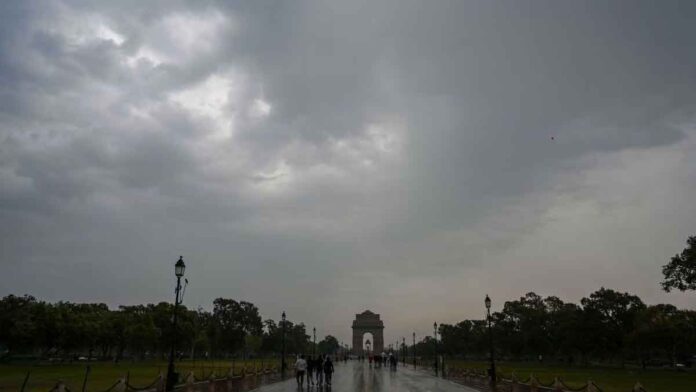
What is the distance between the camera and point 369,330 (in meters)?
179

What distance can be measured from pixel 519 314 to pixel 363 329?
72.7m

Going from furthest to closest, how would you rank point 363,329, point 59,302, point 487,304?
point 363,329, point 59,302, point 487,304

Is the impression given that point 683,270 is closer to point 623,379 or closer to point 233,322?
point 623,379

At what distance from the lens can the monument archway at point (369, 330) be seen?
17575 centimetres

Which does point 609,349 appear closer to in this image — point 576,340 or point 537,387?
point 576,340

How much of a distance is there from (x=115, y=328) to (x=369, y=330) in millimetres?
100836

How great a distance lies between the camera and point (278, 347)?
154 metres

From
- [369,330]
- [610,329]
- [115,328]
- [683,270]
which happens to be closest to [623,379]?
[683,270]

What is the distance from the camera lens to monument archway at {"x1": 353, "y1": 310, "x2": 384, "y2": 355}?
176 meters

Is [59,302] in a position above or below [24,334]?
above

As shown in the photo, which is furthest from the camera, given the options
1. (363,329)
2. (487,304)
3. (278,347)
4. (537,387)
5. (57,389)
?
(363,329)

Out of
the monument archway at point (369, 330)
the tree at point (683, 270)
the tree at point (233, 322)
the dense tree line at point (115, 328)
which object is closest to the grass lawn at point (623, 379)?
the tree at point (683, 270)

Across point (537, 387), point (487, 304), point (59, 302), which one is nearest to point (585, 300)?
point (487, 304)

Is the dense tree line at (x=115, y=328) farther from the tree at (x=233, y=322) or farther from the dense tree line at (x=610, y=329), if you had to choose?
the dense tree line at (x=610, y=329)
